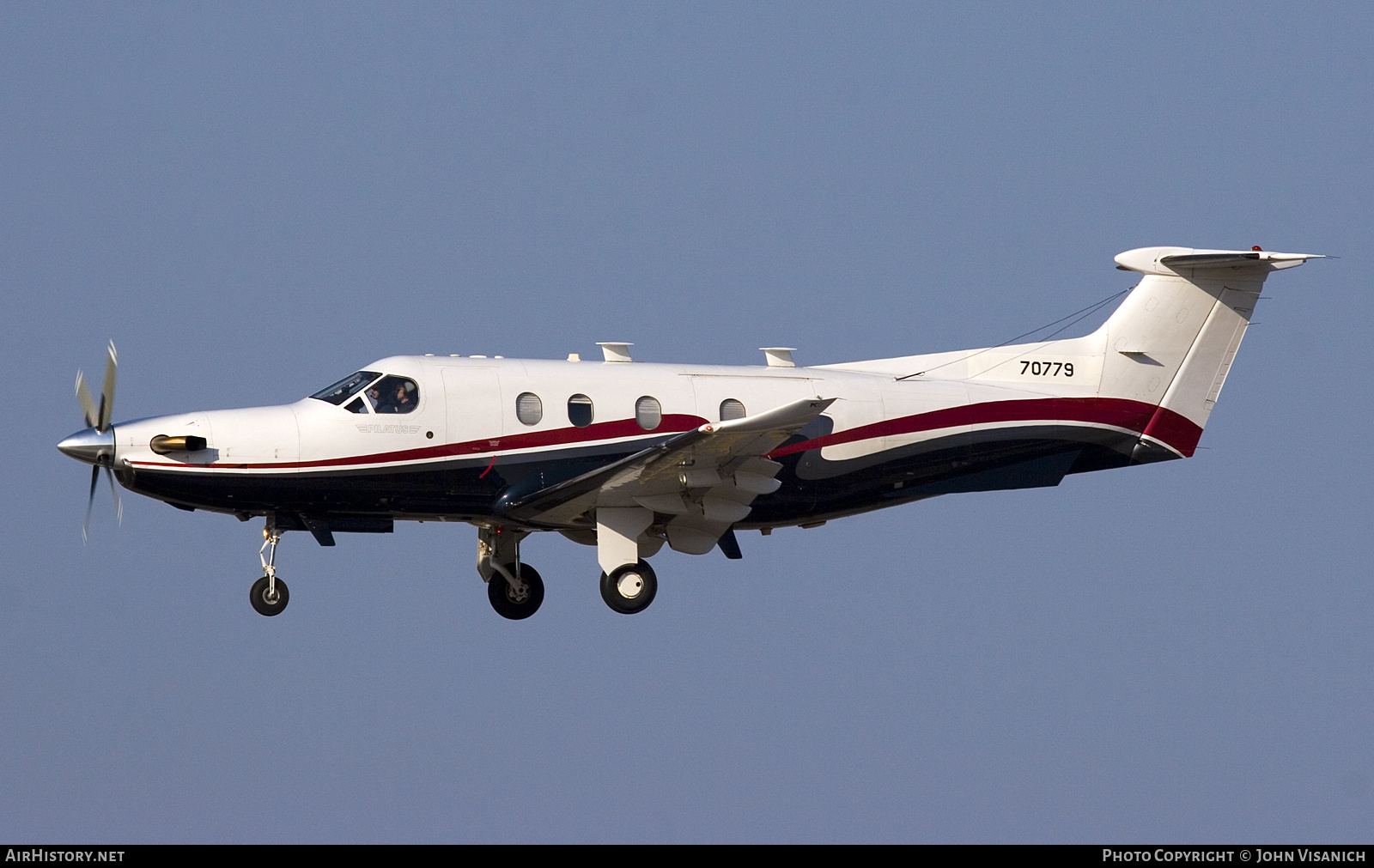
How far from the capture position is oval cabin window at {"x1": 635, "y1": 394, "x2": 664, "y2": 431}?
2652cm

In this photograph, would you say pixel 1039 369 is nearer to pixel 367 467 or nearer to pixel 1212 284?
pixel 1212 284

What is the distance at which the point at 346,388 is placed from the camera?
2595 centimetres

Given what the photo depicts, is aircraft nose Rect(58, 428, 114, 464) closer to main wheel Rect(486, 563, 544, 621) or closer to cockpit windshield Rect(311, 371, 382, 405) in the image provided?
cockpit windshield Rect(311, 371, 382, 405)

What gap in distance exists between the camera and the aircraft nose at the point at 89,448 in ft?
81.1

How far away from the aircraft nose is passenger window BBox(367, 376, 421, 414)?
357 cm

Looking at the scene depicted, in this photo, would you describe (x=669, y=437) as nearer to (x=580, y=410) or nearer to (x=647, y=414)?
(x=647, y=414)

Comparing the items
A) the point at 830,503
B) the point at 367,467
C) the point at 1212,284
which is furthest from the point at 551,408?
the point at 1212,284

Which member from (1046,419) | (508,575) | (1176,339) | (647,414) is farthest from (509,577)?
(1176,339)

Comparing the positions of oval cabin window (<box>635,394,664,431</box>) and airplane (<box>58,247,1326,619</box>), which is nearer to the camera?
airplane (<box>58,247,1326,619</box>)

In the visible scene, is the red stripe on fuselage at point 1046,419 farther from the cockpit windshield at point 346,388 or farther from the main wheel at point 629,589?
the cockpit windshield at point 346,388

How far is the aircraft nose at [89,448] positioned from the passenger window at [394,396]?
11.7 feet

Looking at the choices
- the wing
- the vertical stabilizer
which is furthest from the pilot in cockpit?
the vertical stabilizer

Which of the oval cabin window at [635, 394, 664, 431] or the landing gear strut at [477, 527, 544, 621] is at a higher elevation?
the oval cabin window at [635, 394, 664, 431]

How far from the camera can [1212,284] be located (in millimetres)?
29281
